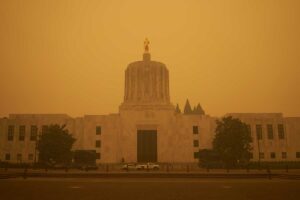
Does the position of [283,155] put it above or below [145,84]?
below

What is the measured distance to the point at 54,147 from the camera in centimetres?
4612

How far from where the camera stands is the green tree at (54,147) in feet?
151

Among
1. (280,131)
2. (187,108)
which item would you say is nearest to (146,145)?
(280,131)

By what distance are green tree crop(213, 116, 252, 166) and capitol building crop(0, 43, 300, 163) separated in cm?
1193

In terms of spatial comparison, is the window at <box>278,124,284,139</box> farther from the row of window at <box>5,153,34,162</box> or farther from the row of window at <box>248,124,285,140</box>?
the row of window at <box>5,153,34,162</box>

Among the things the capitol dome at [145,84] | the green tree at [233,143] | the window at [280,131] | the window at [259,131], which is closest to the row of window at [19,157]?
the capitol dome at [145,84]

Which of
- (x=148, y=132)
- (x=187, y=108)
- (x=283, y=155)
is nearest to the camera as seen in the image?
(x=283, y=155)

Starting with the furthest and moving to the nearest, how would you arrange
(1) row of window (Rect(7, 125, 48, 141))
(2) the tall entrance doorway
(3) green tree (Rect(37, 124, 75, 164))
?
(1) row of window (Rect(7, 125, 48, 141)) → (2) the tall entrance doorway → (3) green tree (Rect(37, 124, 75, 164))

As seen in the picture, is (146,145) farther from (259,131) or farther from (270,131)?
(270,131)

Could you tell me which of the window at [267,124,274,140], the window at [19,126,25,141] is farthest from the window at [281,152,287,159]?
the window at [19,126,25,141]

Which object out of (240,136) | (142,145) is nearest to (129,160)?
(142,145)

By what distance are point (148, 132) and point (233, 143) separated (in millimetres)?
18992

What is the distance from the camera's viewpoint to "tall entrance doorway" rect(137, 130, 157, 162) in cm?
6016

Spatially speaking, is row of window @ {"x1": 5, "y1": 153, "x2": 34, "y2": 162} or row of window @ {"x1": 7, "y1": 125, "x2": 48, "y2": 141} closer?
row of window @ {"x1": 5, "y1": 153, "x2": 34, "y2": 162}
